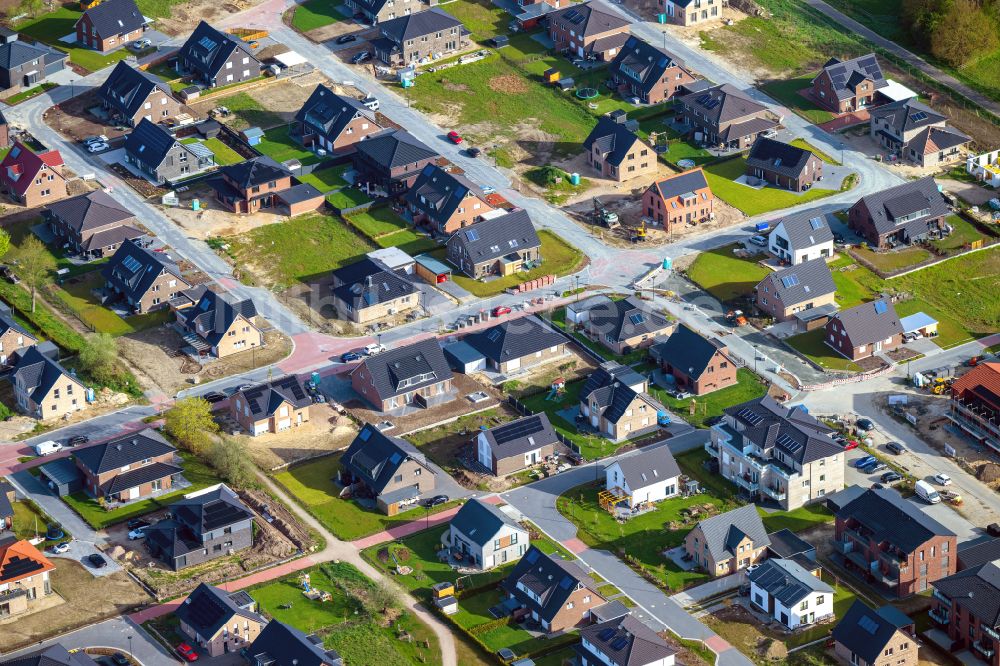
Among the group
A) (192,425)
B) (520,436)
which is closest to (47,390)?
(192,425)

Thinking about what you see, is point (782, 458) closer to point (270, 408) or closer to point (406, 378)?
point (406, 378)

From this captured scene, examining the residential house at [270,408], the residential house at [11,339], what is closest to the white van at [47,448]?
the residential house at [11,339]

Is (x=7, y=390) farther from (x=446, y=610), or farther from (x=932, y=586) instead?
(x=932, y=586)

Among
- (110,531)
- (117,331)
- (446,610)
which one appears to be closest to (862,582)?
(446,610)

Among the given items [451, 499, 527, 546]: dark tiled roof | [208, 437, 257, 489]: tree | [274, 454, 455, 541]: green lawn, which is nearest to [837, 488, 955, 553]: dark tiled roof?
[451, 499, 527, 546]: dark tiled roof

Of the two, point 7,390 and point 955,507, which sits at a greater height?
point 955,507
